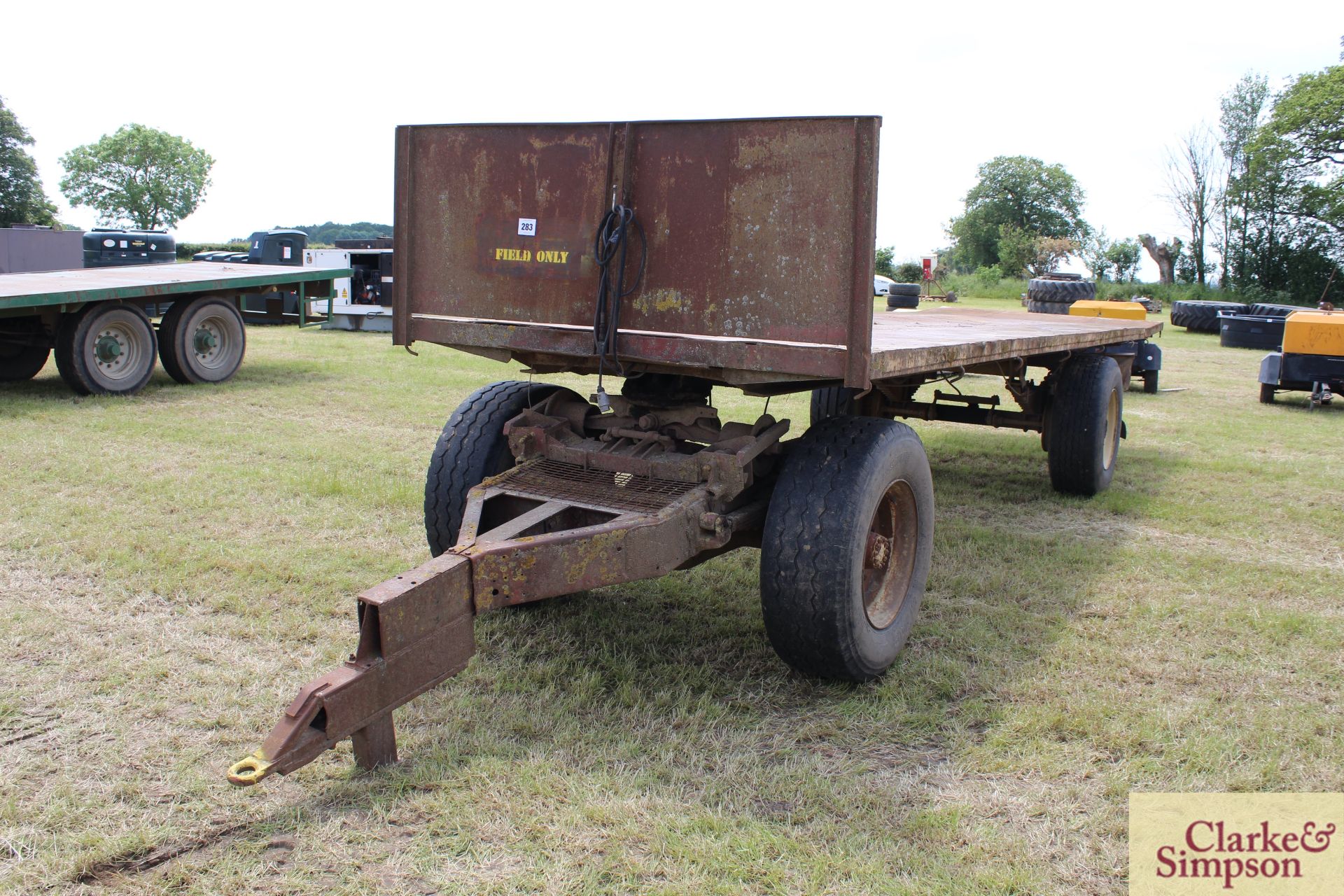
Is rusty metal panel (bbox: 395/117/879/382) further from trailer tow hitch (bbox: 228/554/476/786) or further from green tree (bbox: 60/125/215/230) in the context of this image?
green tree (bbox: 60/125/215/230)

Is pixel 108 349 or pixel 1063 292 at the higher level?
pixel 1063 292

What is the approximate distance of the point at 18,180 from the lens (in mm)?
54062

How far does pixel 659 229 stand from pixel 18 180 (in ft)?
204

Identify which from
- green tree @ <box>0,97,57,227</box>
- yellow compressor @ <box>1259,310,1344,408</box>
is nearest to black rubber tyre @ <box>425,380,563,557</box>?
yellow compressor @ <box>1259,310,1344,408</box>

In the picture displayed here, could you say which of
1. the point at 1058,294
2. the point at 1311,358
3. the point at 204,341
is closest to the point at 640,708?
the point at 204,341

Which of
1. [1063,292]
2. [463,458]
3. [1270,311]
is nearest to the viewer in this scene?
[463,458]

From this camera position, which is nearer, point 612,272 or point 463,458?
point 612,272

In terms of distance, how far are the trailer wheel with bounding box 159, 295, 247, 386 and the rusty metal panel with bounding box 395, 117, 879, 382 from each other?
311 inches

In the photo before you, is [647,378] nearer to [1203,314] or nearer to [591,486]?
[591,486]

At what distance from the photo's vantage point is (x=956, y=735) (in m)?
3.39

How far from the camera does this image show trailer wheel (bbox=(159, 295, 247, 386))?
10.8 m

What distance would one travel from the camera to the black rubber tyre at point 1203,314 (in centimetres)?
2266

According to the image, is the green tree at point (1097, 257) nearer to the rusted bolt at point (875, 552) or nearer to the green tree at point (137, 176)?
the rusted bolt at point (875, 552)

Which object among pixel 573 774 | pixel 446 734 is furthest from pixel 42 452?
pixel 573 774
